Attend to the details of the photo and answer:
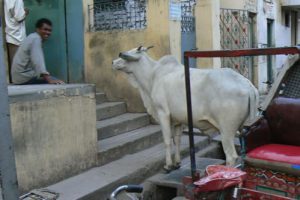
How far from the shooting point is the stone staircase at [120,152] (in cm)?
496

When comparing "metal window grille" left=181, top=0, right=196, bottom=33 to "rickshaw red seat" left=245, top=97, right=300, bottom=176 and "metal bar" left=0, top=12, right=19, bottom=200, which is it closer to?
"rickshaw red seat" left=245, top=97, right=300, bottom=176

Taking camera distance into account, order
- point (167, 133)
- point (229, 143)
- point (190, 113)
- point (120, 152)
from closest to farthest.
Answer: point (190, 113), point (229, 143), point (167, 133), point (120, 152)

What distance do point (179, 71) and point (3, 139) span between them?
3456 millimetres

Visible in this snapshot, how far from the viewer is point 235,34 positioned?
40.2 ft

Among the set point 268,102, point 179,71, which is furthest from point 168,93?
point 268,102

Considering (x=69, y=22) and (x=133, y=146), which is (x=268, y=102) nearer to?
(x=133, y=146)

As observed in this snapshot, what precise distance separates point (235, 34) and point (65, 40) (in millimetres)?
5626

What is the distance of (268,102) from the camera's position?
4535mm

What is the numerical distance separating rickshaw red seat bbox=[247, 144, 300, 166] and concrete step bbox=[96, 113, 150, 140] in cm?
286

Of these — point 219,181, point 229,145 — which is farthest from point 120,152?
point 219,181

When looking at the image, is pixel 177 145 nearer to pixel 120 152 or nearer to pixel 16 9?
pixel 120 152

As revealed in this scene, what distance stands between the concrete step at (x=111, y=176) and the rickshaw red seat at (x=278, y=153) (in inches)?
70.9

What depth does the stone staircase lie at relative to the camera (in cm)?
496

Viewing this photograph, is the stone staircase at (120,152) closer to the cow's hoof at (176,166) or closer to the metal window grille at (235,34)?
the cow's hoof at (176,166)
